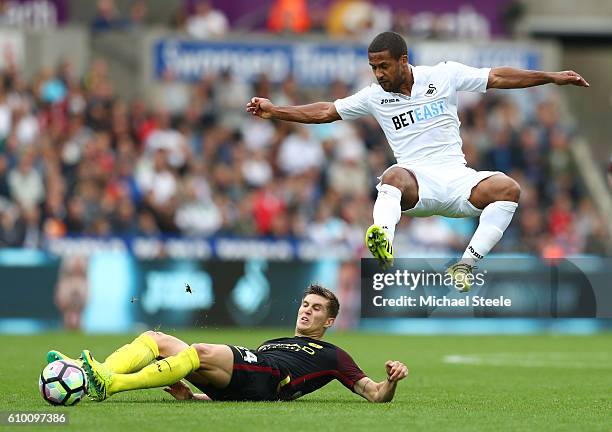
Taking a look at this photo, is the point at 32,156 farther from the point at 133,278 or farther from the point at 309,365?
the point at 309,365

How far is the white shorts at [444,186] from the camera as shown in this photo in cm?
1269

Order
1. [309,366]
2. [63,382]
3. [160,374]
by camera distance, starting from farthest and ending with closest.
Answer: [309,366], [160,374], [63,382]

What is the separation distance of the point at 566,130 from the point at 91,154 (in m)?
11.5

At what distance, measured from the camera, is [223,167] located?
26.2m

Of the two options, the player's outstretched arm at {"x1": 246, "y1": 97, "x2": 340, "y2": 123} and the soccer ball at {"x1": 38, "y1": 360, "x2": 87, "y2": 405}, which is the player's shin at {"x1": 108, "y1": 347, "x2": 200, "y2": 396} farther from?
the player's outstretched arm at {"x1": 246, "y1": 97, "x2": 340, "y2": 123}

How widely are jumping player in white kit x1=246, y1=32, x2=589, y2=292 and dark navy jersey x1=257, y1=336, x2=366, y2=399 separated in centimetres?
153

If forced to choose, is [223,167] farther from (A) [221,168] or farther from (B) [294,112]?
(B) [294,112]

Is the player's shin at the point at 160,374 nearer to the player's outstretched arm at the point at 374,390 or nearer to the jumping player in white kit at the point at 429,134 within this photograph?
the player's outstretched arm at the point at 374,390

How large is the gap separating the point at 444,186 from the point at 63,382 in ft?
13.1

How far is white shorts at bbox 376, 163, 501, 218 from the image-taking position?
1269 cm

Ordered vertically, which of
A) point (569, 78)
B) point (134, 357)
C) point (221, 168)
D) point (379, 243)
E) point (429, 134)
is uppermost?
point (569, 78)

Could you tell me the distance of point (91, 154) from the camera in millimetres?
24703

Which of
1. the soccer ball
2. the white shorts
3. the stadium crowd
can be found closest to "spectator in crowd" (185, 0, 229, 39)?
the stadium crowd

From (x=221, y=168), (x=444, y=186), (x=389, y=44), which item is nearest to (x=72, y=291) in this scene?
(x=221, y=168)
